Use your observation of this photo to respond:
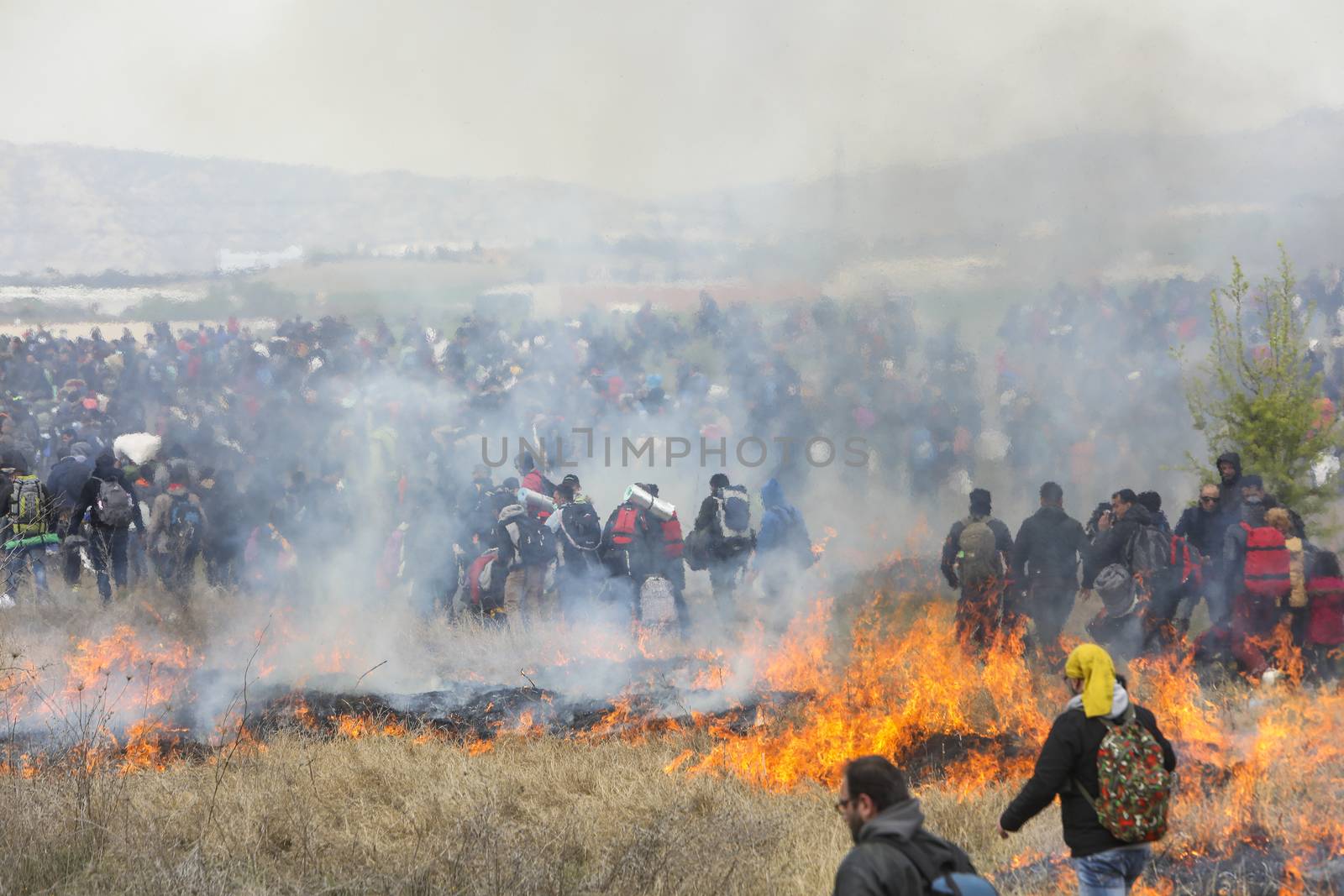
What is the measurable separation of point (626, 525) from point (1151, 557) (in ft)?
13.8

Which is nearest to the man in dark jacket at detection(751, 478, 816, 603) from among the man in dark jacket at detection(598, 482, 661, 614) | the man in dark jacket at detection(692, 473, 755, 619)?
the man in dark jacket at detection(692, 473, 755, 619)

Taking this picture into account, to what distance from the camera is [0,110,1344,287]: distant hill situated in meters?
19.8

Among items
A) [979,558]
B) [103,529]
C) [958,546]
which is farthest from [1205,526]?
[103,529]

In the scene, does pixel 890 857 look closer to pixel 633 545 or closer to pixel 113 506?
pixel 633 545

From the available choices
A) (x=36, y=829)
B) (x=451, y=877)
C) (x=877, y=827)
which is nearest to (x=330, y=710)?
(x=36, y=829)

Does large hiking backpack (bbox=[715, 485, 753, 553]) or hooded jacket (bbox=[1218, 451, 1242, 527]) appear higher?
hooded jacket (bbox=[1218, 451, 1242, 527])

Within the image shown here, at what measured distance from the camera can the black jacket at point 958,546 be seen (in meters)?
9.57

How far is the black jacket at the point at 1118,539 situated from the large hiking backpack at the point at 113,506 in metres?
8.62

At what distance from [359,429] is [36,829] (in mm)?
10182

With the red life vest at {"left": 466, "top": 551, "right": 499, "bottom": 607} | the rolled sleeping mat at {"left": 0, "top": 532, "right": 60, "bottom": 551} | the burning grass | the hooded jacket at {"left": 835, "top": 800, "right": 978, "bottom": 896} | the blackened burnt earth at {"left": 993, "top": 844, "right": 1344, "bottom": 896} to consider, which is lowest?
the burning grass

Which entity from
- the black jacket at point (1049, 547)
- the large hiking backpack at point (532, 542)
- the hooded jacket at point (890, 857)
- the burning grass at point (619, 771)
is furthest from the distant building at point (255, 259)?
the hooded jacket at point (890, 857)

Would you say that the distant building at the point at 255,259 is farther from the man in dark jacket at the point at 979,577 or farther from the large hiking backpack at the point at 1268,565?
the large hiking backpack at the point at 1268,565

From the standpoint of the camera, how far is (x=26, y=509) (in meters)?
11.2

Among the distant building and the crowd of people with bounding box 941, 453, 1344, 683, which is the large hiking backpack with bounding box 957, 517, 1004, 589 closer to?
the crowd of people with bounding box 941, 453, 1344, 683
